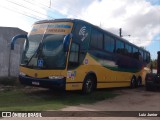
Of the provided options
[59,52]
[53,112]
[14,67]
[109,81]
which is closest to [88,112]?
[53,112]

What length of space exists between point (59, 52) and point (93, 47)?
2.94 m

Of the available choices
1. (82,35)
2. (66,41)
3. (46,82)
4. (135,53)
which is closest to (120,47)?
(135,53)

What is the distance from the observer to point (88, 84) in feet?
49.2

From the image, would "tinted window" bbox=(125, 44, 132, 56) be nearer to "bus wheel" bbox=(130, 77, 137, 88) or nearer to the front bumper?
"bus wheel" bbox=(130, 77, 137, 88)

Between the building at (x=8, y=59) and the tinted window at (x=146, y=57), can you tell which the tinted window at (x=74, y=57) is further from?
the tinted window at (x=146, y=57)

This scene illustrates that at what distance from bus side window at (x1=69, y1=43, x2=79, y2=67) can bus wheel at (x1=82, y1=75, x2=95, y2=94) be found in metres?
1.31

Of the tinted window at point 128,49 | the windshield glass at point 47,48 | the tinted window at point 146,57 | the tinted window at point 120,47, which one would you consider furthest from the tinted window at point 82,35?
the tinted window at point 146,57

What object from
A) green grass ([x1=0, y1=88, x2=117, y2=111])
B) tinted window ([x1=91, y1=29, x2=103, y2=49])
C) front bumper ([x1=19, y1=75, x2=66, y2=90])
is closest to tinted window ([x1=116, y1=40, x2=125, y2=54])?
tinted window ([x1=91, y1=29, x2=103, y2=49])

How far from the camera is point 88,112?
32.8ft

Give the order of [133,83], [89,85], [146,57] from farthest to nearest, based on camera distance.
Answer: [146,57], [133,83], [89,85]

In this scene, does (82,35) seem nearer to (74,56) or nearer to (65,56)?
(74,56)

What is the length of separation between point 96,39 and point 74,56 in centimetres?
269

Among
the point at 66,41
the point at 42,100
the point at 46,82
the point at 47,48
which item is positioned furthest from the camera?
the point at 47,48

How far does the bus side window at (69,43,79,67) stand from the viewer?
525 inches
